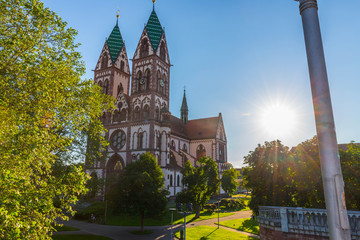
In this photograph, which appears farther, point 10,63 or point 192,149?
point 192,149

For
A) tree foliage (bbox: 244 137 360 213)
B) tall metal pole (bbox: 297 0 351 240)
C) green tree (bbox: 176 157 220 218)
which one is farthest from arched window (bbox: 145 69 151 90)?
tall metal pole (bbox: 297 0 351 240)

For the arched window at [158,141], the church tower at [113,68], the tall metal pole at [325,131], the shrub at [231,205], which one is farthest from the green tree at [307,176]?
the church tower at [113,68]

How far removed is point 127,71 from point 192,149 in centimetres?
2482

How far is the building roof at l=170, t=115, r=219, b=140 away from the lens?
61.4 m

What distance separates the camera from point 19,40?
28.5 ft

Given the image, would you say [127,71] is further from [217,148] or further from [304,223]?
[304,223]

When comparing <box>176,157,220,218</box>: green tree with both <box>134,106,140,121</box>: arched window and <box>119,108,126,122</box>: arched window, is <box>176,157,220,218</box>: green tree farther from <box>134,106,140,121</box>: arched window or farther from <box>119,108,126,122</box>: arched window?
<box>119,108,126,122</box>: arched window

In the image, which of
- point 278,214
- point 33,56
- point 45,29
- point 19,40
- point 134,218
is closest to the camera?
point 19,40

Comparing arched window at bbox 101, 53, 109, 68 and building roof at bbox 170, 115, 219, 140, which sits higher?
arched window at bbox 101, 53, 109, 68

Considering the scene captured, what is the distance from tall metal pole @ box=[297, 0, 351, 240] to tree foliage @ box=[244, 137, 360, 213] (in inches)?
533

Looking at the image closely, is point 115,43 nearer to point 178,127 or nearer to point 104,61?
point 104,61

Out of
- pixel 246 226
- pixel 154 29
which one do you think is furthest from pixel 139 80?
pixel 246 226

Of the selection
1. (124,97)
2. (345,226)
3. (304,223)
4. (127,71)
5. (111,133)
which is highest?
(127,71)

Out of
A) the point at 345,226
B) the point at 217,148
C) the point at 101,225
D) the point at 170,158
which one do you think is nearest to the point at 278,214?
the point at 345,226
